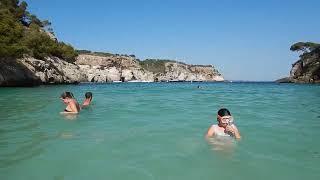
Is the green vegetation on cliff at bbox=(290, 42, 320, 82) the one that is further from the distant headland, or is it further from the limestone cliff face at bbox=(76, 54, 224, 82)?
the limestone cliff face at bbox=(76, 54, 224, 82)

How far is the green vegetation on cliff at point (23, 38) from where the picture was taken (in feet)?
152

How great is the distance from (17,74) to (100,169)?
158 ft

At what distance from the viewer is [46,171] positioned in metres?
6.46

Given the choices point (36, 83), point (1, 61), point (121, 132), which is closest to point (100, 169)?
point (121, 132)

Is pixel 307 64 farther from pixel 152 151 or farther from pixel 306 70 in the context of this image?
pixel 152 151

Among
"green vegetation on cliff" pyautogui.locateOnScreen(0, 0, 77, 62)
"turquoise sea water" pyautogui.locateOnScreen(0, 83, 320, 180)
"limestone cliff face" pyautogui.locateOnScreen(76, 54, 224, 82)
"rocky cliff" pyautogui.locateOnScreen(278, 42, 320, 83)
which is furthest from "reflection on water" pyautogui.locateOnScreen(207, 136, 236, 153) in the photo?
"limestone cliff face" pyautogui.locateOnScreen(76, 54, 224, 82)

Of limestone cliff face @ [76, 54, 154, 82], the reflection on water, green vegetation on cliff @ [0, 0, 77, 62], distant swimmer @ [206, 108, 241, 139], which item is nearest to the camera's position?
the reflection on water

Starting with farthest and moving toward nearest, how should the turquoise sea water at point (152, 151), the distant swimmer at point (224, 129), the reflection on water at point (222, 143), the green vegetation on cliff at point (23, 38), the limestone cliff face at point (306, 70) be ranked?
the limestone cliff face at point (306, 70)
the green vegetation on cliff at point (23, 38)
the distant swimmer at point (224, 129)
the reflection on water at point (222, 143)
the turquoise sea water at point (152, 151)

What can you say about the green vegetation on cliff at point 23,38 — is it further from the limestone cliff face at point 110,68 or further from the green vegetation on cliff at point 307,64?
the green vegetation on cliff at point 307,64

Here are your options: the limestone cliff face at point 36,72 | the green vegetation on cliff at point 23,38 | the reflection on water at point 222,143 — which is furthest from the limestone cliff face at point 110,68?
the reflection on water at point 222,143

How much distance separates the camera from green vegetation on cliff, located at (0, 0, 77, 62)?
152ft

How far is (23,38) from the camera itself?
200 ft

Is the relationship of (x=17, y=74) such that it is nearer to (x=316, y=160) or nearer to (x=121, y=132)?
(x=121, y=132)

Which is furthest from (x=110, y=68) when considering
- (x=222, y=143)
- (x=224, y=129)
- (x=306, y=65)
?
(x=222, y=143)
